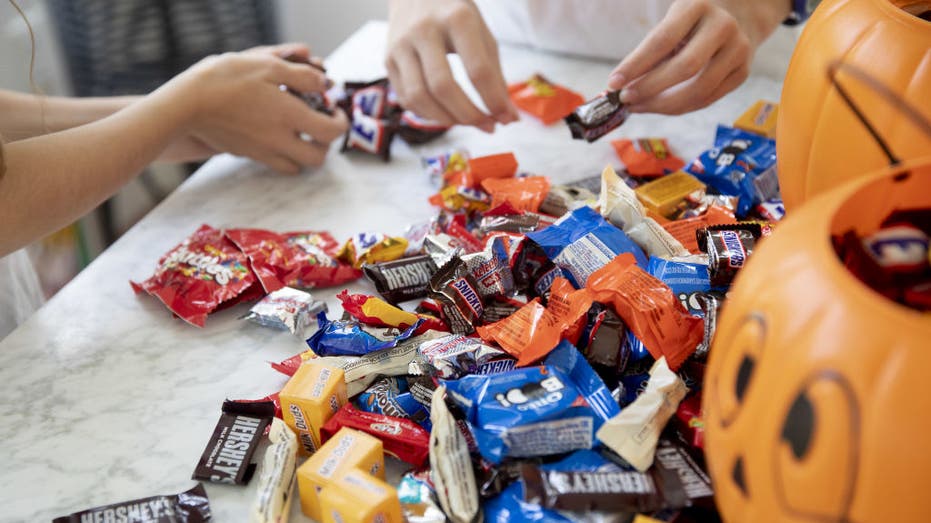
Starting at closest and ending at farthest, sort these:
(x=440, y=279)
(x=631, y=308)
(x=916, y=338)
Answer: (x=916, y=338)
(x=631, y=308)
(x=440, y=279)

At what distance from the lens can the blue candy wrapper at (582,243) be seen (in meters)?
0.83

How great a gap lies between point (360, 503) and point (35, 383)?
46 cm

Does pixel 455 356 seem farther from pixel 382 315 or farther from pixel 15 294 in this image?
pixel 15 294

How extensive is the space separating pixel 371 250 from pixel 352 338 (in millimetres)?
199

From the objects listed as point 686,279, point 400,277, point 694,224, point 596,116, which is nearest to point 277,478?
point 400,277

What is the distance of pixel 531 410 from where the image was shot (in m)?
0.66

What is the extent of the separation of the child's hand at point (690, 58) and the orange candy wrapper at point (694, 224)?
224 millimetres

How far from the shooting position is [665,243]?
0.86m

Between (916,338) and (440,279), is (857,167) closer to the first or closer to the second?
(916,338)

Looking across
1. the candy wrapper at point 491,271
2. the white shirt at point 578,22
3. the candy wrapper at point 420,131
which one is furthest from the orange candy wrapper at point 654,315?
the white shirt at point 578,22

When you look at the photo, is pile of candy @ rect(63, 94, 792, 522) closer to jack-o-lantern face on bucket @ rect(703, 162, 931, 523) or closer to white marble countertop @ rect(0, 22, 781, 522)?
white marble countertop @ rect(0, 22, 781, 522)

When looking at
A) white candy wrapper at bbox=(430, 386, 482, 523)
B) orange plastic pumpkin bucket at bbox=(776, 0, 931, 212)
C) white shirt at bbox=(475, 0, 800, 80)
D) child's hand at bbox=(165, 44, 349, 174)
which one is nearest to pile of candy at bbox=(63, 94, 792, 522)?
white candy wrapper at bbox=(430, 386, 482, 523)

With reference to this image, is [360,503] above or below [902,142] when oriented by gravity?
below

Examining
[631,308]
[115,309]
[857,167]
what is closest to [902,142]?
[857,167]
